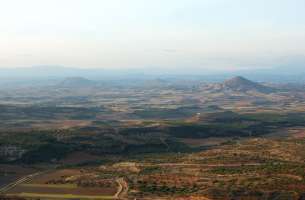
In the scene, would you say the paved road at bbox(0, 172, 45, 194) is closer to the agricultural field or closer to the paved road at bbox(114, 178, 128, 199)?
the agricultural field

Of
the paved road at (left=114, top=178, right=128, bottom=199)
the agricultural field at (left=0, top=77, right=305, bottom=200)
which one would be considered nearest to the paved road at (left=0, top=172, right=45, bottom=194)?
the agricultural field at (left=0, top=77, right=305, bottom=200)

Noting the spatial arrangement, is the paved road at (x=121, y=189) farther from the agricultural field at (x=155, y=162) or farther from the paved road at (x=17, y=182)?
the paved road at (x=17, y=182)

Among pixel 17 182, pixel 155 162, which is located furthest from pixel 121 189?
pixel 155 162

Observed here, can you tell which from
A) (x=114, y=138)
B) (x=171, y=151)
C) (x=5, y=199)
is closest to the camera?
(x=5, y=199)

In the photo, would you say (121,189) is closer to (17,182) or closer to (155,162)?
(17,182)

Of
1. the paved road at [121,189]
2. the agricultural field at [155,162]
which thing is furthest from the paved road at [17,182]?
the paved road at [121,189]

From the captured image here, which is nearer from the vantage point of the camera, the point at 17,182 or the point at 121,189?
the point at 121,189

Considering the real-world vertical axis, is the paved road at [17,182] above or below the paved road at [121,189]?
below

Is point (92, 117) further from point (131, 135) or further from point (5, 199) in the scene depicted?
point (5, 199)

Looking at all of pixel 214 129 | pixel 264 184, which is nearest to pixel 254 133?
pixel 214 129

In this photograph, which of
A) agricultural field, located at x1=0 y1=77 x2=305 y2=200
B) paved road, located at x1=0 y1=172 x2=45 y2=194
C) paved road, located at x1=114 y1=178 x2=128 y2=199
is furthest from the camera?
paved road, located at x1=0 y1=172 x2=45 y2=194

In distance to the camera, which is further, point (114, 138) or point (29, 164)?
point (114, 138)
